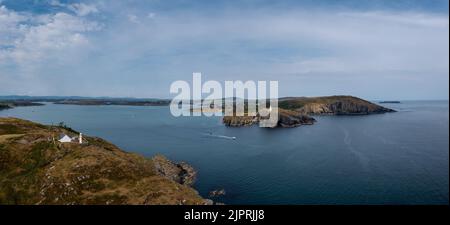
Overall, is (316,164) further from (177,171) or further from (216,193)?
(177,171)

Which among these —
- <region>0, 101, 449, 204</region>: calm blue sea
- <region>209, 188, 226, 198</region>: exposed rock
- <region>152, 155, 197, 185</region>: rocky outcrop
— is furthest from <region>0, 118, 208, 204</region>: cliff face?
<region>152, 155, 197, 185</region>: rocky outcrop

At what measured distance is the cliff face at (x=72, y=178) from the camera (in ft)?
174

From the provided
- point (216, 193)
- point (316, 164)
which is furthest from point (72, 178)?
point (316, 164)

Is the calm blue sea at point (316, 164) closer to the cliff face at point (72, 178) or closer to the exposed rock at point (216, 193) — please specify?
the exposed rock at point (216, 193)

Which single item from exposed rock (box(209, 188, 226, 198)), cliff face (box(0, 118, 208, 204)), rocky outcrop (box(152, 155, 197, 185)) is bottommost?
exposed rock (box(209, 188, 226, 198))

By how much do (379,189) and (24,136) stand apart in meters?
80.9

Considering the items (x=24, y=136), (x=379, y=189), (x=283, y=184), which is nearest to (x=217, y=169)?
(x=283, y=184)

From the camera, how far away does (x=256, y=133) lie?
176 metres

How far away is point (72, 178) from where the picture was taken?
187ft

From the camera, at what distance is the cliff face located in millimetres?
53188

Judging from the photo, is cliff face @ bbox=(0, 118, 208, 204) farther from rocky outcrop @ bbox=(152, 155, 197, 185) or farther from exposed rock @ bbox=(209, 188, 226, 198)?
rocky outcrop @ bbox=(152, 155, 197, 185)
